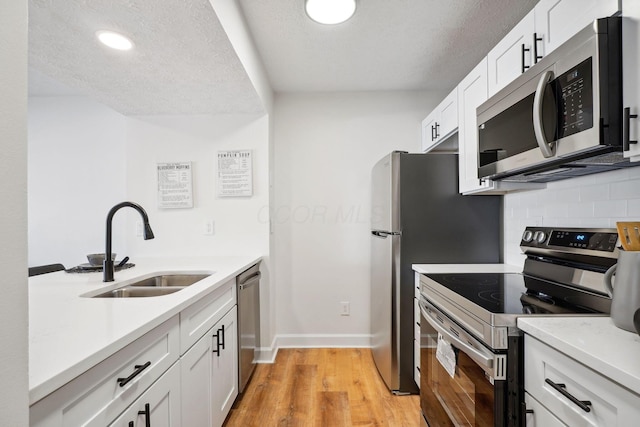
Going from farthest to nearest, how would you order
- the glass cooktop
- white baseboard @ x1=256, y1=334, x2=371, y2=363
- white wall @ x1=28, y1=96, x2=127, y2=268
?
white baseboard @ x1=256, y1=334, x2=371, y2=363
white wall @ x1=28, y1=96, x2=127, y2=268
the glass cooktop

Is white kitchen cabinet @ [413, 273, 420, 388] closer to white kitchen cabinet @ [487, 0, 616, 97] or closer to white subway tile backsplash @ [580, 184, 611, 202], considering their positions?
white subway tile backsplash @ [580, 184, 611, 202]

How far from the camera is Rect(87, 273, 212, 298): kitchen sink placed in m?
1.54

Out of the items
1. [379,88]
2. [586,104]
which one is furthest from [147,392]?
[379,88]

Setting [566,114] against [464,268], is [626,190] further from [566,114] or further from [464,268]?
[464,268]

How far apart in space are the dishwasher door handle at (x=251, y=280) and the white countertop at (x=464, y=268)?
1118 millimetres

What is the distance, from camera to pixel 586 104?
3.30 ft

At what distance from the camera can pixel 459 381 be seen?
4.25ft

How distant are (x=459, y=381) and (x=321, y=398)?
3.65ft

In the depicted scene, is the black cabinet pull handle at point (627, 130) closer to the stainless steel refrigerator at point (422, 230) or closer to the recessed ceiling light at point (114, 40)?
the stainless steel refrigerator at point (422, 230)

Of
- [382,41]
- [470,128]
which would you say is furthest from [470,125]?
[382,41]

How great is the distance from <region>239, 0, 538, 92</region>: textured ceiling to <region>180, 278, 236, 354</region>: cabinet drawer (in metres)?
1.61

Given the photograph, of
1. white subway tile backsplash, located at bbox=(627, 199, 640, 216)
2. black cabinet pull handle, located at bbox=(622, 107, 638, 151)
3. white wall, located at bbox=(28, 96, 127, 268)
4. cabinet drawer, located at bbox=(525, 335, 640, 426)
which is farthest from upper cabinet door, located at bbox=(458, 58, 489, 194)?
white wall, located at bbox=(28, 96, 127, 268)

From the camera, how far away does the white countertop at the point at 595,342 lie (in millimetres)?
674

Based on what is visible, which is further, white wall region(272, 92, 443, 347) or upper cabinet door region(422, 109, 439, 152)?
white wall region(272, 92, 443, 347)
